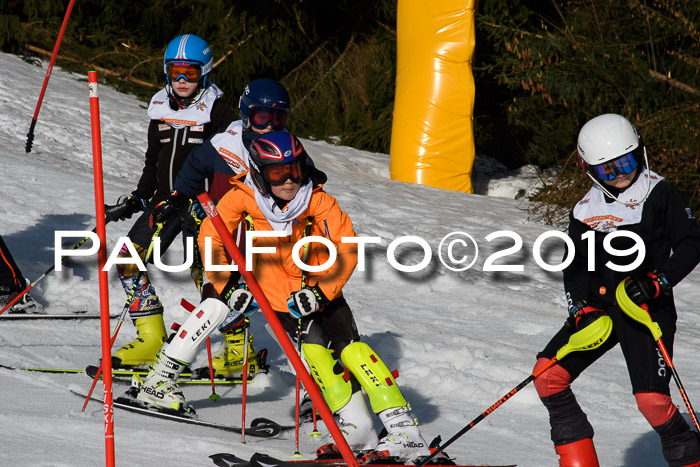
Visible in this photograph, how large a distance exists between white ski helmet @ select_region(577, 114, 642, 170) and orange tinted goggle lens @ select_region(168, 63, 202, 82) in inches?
110

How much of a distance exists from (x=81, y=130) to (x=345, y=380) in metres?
9.42

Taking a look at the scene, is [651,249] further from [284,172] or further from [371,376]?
[284,172]

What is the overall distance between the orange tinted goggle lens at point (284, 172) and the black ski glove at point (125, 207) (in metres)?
1.58

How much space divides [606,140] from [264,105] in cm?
211

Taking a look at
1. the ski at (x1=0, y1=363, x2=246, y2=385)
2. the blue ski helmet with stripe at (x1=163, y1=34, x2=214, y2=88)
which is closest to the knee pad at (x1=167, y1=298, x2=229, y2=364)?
the ski at (x1=0, y1=363, x2=246, y2=385)

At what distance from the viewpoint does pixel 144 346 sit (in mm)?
5758

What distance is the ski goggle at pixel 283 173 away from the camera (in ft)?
14.3

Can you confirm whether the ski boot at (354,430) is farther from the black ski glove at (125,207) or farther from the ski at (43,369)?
the black ski glove at (125,207)

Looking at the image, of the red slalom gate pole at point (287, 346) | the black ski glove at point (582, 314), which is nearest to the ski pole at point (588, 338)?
the black ski glove at point (582, 314)

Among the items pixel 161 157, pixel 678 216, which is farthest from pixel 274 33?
pixel 678 216

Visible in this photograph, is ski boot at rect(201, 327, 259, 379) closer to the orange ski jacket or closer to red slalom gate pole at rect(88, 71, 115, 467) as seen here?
the orange ski jacket

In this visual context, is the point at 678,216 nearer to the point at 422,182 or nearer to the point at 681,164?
the point at 681,164

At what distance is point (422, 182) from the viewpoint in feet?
43.4

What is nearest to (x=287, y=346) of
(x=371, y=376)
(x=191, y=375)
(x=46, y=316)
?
(x=371, y=376)
